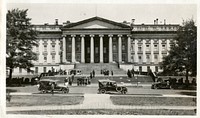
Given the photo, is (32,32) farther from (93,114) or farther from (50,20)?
(93,114)

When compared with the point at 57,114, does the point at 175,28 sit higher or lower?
higher

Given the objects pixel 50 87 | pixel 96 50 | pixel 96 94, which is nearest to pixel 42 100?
pixel 50 87

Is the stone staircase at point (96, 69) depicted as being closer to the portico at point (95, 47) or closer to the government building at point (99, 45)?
the government building at point (99, 45)

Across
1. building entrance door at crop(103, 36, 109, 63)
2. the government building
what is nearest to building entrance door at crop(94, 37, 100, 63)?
the government building

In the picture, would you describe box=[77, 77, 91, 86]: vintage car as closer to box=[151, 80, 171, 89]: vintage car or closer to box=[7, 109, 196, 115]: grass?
box=[151, 80, 171, 89]: vintage car

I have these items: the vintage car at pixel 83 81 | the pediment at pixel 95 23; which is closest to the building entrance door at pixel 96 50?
the pediment at pixel 95 23

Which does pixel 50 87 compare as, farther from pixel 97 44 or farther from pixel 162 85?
pixel 97 44

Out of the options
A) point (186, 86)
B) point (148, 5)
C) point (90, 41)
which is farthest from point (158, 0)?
point (90, 41)
